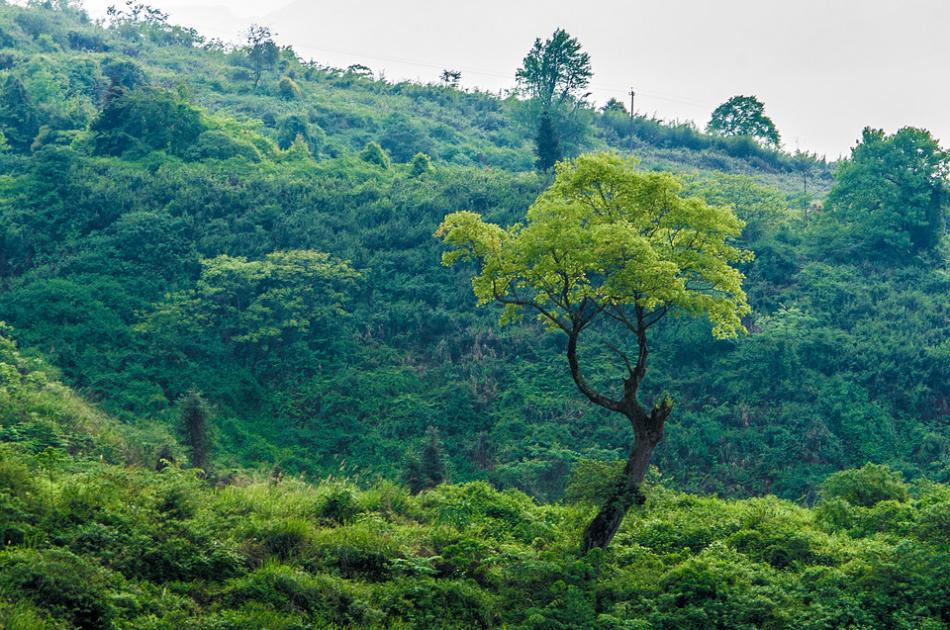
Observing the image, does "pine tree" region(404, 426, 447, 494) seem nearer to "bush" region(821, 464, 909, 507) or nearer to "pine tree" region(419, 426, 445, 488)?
"pine tree" region(419, 426, 445, 488)


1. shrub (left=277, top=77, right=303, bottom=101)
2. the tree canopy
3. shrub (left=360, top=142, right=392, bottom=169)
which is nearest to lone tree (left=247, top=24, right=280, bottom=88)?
shrub (left=277, top=77, right=303, bottom=101)

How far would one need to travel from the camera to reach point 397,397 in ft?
Answer: 82.1

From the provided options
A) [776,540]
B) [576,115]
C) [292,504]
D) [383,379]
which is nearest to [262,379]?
[383,379]

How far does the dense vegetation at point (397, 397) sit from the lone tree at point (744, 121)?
10477 mm

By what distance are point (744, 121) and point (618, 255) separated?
4902cm

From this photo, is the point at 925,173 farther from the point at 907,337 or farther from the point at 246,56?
the point at 246,56

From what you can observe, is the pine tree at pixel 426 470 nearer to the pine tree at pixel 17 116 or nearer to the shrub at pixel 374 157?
the shrub at pixel 374 157

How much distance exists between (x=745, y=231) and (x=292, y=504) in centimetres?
2422

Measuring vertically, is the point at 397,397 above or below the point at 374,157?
below

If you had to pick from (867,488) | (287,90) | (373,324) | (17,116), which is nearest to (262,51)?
(287,90)

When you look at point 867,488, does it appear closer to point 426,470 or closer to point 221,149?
point 426,470

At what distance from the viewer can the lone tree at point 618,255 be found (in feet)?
43.6

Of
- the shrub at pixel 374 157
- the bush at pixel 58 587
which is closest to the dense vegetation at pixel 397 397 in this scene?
the bush at pixel 58 587

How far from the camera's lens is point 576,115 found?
48344 mm
